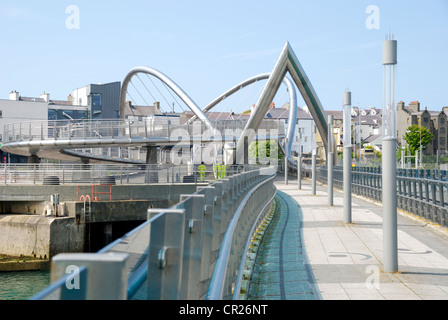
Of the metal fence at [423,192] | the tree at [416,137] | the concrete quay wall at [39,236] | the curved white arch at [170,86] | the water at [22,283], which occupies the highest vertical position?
the curved white arch at [170,86]

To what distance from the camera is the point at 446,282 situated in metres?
8.23

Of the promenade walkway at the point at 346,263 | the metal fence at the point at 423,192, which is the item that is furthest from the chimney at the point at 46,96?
the promenade walkway at the point at 346,263

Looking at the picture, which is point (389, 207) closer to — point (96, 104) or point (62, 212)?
point (62, 212)

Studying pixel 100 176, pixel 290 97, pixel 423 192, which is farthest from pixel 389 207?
pixel 290 97

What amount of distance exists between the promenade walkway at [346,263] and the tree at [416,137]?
91.1m

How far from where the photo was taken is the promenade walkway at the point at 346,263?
24.5 feet

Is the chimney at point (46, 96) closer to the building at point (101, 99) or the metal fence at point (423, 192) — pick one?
the building at point (101, 99)

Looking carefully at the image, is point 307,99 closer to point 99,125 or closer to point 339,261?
point 99,125

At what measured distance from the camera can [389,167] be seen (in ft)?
30.6
